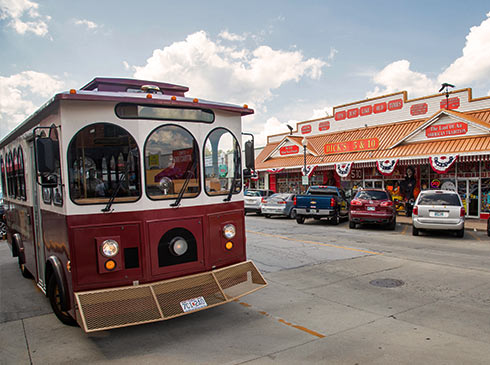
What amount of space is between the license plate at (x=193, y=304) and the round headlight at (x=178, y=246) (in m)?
0.62

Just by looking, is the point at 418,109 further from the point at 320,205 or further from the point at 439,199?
the point at 439,199

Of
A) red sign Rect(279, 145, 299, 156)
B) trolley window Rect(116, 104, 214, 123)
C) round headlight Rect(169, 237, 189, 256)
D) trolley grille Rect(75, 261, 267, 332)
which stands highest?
Result: red sign Rect(279, 145, 299, 156)

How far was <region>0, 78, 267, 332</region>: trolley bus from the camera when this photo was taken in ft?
15.0

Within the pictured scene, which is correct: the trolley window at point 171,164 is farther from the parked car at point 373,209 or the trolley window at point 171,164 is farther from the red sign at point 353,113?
the red sign at point 353,113

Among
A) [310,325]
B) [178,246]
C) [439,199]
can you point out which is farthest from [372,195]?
[178,246]

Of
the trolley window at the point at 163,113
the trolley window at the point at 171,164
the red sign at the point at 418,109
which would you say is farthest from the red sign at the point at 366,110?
the trolley window at the point at 171,164

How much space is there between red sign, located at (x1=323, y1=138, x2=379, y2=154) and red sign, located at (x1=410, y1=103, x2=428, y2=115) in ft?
8.10

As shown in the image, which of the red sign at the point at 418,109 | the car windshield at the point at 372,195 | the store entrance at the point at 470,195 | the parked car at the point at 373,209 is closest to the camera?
the parked car at the point at 373,209

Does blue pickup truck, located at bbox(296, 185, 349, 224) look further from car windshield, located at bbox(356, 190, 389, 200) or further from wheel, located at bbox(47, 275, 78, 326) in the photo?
wheel, located at bbox(47, 275, 78, 326)

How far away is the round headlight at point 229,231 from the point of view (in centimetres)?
563

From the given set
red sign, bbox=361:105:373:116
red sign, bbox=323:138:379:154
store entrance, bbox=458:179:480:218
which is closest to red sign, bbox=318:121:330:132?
red sign, bbox=323:138:379:154

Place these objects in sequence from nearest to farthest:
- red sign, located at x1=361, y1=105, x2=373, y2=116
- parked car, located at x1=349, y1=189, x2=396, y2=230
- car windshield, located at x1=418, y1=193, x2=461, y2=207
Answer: car windshield, located at x1=418, y1=193, x2=461, y2=207
parked car, located at x1=349, y1=189, x2=396, y2=230
red sign, located at x1=361, y1=105, x2=373, y2=116

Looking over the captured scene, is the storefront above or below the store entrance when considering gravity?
above

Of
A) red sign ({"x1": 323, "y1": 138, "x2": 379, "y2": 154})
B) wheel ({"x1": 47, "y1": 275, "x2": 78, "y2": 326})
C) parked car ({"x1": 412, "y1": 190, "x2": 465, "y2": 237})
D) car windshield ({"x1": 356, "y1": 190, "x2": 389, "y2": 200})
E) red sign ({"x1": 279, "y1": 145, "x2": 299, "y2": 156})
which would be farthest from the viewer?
red sign ({"x1": 279, "y1": 145, "x2": 299, "y2": 156})
